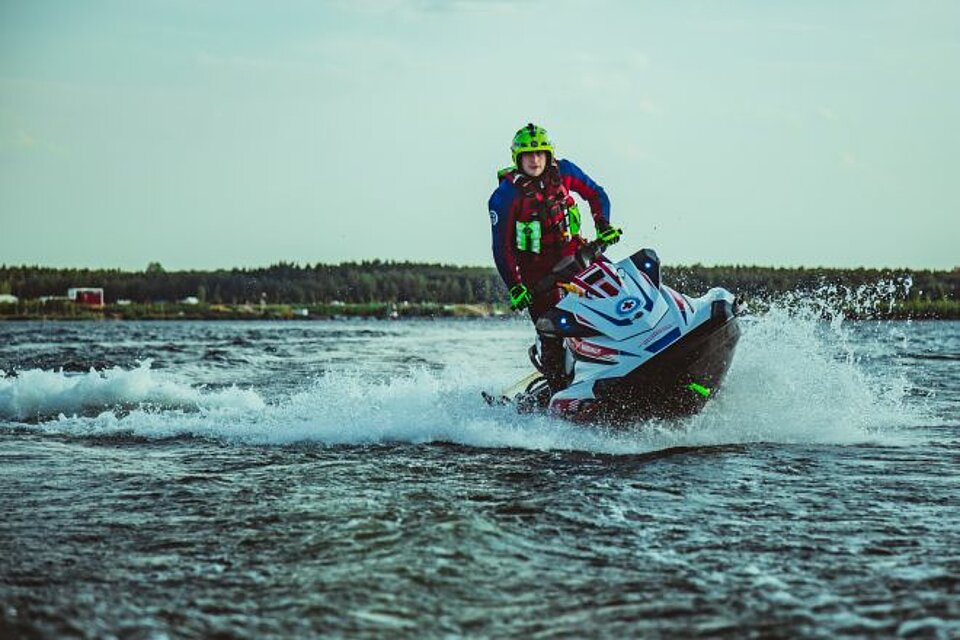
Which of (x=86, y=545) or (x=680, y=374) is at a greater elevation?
(x=680, y=374)

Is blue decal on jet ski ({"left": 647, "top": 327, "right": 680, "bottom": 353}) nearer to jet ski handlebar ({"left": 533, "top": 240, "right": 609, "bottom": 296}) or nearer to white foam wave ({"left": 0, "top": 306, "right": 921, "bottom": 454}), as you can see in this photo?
white foam wave ({"left": 0, "top": 306, "right": 921, "bottom": 454})

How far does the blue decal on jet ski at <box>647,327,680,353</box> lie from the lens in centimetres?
834

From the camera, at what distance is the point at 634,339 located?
8.46m

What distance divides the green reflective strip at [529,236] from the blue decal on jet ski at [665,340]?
1.45 meters

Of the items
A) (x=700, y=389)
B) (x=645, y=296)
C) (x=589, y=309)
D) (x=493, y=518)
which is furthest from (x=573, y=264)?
(x=493, y=518)

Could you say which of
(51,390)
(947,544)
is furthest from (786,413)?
(51,390)

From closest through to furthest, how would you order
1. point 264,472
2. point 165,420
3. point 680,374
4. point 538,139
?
1. point 264,472
2. point 680,374
3. point 538,139
4. point 165,420

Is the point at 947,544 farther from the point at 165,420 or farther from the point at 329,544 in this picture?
the point at 165,420

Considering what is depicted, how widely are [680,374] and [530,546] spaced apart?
3615 millimetres

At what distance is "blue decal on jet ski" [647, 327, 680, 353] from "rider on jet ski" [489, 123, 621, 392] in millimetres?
1065

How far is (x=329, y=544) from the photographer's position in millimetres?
5105

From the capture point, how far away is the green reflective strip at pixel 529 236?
9188 millimetres

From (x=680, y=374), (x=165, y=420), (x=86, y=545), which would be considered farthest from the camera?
(x=165, y=420)

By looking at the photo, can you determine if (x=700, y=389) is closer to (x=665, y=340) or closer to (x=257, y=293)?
(x=665, y=340)
